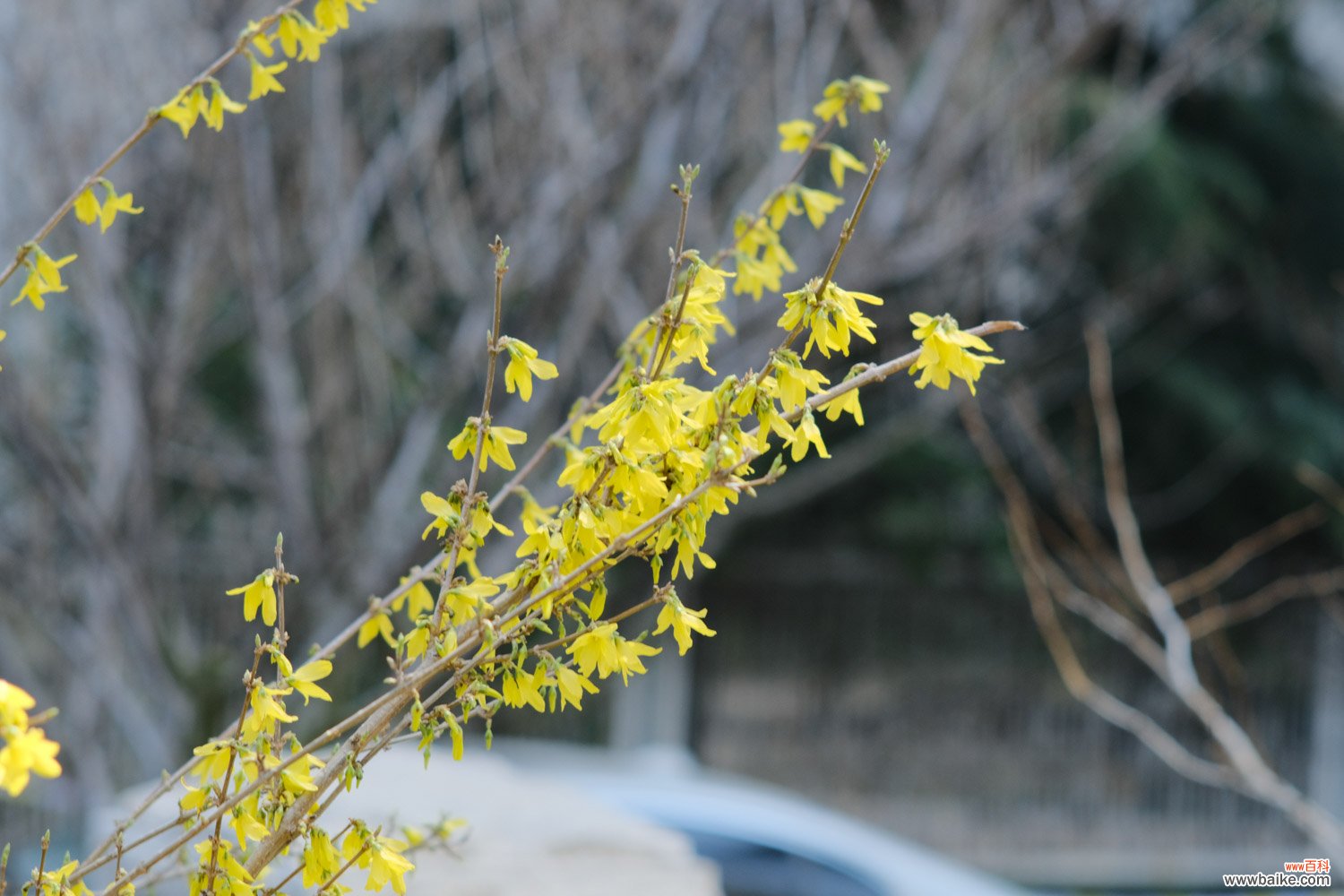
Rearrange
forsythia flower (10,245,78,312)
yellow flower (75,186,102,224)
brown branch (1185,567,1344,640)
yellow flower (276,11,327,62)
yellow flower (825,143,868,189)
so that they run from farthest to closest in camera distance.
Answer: brown branch (1185,567,1344,640), yellow flower (825,143,868,189), yellow flower (276,11,327,62), yellow flower (75,186,102,224), forsythia flower (10,245,78,312)

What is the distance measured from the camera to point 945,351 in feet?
4.47

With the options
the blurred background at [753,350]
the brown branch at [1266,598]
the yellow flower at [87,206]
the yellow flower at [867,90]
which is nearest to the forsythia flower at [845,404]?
the yellow flower at [867,90]

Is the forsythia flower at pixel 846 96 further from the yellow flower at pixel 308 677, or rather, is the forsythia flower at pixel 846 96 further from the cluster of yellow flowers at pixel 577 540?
the yellow flower at pixel 308 677

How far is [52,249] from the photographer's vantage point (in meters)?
4.88

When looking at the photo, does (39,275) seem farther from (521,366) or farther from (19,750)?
(19,750)

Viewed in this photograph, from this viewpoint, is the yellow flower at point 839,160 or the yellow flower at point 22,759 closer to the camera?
the yellow flower at point 22,759

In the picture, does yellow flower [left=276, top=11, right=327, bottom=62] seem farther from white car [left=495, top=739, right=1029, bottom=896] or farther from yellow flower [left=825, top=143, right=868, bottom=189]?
white car [left=495, top=739, right=1029, bottom=896]

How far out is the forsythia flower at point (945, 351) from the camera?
1.36m

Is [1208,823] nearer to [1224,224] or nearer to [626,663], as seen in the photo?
[1224,224]

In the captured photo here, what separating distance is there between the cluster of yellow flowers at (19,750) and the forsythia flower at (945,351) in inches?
34.0

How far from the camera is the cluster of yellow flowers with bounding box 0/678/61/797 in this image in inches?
43.4

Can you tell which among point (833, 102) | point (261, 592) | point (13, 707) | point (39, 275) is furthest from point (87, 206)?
point (833, 102)

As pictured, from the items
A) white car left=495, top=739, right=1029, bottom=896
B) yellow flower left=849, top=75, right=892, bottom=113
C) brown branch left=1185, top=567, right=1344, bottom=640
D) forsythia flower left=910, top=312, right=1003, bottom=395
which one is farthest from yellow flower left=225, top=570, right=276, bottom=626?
white car left=495, top=739, right=1029, bottom=896

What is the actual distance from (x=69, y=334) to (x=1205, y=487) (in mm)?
6820
